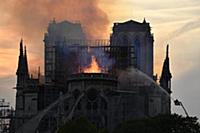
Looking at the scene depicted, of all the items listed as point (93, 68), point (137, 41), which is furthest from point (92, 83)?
point (137, 41)

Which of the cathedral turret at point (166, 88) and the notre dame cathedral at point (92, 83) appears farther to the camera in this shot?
the cathedral turret at point (166, 88)

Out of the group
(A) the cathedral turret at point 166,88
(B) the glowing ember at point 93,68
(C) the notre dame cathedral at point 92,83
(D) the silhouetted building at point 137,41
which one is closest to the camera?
(C) the notre dame cathedral at point 92,83

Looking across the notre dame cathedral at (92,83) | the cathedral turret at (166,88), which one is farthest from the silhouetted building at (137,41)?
the cathedral turret at (166,88)

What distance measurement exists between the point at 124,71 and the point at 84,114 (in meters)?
20.4

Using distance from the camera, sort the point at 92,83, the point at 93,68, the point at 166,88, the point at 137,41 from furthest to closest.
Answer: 1. the point at 166,88
2. the point at 137,41
3. the point at 93,68
4. the point at 92,83

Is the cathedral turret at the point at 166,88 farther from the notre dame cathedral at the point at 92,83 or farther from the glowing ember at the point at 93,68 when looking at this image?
the glowing ember at the point at 93,68

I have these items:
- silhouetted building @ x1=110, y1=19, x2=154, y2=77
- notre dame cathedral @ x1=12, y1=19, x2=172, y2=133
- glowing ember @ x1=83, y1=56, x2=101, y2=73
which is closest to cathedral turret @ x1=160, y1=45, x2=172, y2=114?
notre dame cathedral @ x1=12, y1=19, x2=172, y2=133

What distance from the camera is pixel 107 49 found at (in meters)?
189

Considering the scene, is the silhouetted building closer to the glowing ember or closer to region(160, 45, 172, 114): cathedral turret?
region(160, 45, 172, 114): cathedral turret

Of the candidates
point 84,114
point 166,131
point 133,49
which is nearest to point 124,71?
point 133,49

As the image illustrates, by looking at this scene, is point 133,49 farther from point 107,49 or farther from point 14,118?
point 14,118

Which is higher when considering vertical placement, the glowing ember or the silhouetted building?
the silhouetted building

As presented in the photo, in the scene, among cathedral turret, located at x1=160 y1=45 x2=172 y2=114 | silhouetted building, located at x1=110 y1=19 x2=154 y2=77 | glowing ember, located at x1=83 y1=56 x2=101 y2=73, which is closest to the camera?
cathedral turret, located at x1=160 y1=45 x2=172 y2=114

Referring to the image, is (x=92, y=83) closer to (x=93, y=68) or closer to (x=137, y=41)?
(x=93, y=68)
